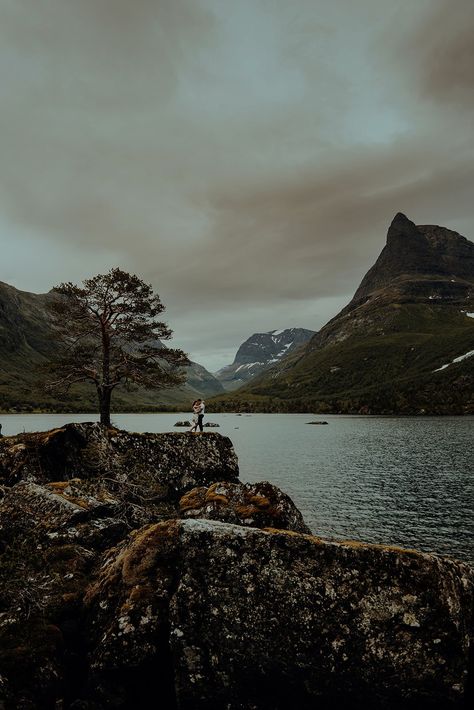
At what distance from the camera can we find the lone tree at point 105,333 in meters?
29.0

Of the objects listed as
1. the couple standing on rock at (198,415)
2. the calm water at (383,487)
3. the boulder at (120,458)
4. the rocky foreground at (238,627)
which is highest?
the couple standing on rock at (198,415)

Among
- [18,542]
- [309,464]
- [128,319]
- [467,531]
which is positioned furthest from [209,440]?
[309,464]

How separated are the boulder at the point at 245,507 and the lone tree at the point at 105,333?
1334 centimetres

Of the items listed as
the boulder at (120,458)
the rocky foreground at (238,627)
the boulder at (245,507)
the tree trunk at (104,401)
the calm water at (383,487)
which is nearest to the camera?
the rocky foreground at (238,627)

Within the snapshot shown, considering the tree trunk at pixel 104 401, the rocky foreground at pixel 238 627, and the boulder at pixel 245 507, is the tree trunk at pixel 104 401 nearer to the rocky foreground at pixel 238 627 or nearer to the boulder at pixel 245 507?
the boulder at pixel 245 507

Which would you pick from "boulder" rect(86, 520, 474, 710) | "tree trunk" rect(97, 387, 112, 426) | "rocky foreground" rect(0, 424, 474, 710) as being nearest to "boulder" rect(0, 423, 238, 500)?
"rocky foreground" rect(0, 424, 474, 710)

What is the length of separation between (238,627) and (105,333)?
78.4 ft

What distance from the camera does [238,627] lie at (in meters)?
8.54

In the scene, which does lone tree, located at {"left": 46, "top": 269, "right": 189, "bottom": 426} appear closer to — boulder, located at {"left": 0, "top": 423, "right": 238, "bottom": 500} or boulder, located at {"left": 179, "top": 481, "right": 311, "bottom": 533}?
boulder, located at {"left": 0, "top": 423, "right": 238, "bottom": 500}

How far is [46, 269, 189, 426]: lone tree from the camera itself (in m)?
29.0

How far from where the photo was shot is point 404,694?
27.0 ft

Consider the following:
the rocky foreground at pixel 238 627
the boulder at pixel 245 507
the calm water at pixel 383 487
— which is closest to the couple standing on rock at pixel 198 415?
the boulder at pixel 245 507

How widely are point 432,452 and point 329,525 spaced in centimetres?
5317

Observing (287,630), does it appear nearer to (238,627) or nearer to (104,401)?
(238,627)
